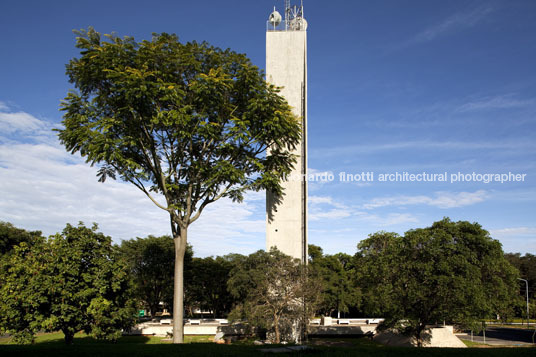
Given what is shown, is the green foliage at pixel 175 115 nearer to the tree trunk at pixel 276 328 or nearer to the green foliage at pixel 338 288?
the tree trunk at pixel 276 328

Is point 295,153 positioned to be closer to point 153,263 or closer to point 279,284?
point 279,284

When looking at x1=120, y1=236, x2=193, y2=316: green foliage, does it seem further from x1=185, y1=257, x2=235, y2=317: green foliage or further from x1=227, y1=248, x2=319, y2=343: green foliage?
x1=227, y1=248, x2=319, y2=343: green foliage

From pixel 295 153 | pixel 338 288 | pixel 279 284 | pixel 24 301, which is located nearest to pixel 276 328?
pixel 279 284

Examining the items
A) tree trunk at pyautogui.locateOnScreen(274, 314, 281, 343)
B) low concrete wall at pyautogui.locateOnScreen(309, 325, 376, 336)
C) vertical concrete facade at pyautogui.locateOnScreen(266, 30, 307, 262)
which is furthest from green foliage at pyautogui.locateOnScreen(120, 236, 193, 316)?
tree trunk at pyautogui.locateOnScreen(274, 314, 281, 343)

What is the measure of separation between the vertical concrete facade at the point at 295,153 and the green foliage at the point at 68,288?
12.4 meters

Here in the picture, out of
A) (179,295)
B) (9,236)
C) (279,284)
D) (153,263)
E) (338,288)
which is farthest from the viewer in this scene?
(338,288)

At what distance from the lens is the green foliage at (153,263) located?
46.2 metres

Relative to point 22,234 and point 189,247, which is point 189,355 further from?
point 22,234

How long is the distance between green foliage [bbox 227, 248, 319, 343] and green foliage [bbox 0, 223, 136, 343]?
8343mm

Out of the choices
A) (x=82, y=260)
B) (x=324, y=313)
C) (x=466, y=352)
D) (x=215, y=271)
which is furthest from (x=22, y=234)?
(x=466, y=352)

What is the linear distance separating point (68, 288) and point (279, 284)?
1361 centimetres

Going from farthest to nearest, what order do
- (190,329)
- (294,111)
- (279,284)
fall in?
(190,329) < (294,111) < (279,284)

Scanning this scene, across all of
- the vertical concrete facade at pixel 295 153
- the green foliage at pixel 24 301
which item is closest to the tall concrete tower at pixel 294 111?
the vertical concrete facade at pixel 295 153

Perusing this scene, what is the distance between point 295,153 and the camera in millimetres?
31172
